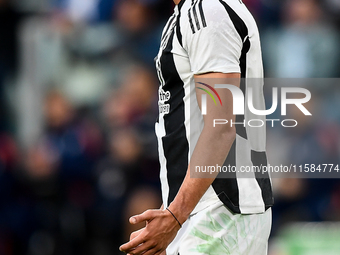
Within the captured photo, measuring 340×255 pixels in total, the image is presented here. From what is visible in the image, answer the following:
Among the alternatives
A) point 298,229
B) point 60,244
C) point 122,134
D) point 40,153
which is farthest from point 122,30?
point 298,229

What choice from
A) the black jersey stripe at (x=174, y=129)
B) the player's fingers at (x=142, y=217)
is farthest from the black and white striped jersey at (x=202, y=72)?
the player's fingers at (x=142, y=217)

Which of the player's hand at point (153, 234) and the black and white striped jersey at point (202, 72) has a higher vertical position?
the black and white striped jersey at point (202, 72)

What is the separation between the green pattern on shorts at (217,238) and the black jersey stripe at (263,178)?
6.2 inches

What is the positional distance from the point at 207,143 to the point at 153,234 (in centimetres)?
35

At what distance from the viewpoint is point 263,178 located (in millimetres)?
1972

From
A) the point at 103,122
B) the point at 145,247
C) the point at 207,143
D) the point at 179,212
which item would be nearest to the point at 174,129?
the point at 207,143

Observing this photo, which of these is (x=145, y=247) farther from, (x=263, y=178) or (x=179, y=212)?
(x=263, y=178)

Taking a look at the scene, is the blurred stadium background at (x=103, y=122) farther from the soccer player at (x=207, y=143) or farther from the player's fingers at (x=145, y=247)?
the player's fingers at (x=145, y=247)

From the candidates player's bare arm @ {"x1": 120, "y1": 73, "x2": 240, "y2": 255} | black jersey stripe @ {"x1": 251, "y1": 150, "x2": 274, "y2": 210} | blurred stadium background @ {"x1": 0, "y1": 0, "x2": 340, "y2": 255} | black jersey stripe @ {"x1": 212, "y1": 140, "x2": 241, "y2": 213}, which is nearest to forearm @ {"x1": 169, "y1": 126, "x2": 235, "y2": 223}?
player's bare arm @ {"x1": 120, "y1": 73, "x2": 240, "y2": 255}

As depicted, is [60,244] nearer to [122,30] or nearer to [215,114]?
[122,30]

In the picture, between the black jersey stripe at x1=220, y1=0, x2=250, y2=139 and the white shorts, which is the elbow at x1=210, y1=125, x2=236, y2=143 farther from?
the white shorts

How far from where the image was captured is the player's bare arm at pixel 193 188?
5.66 feet

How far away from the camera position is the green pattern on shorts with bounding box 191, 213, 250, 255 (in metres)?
1.84

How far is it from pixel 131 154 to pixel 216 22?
2.90 m
